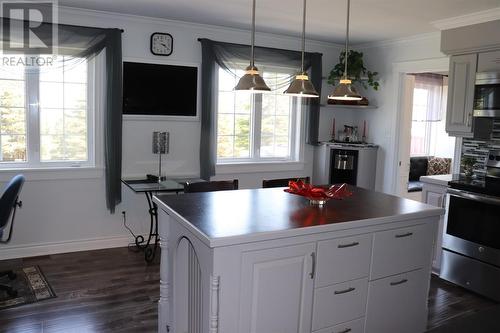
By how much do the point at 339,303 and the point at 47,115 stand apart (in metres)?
3.51

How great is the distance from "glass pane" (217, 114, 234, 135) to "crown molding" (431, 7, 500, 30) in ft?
8.13

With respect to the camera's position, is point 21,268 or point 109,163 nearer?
point 21,268

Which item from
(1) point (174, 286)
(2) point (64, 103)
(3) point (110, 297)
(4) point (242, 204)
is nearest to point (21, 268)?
(3) point (110, 297)

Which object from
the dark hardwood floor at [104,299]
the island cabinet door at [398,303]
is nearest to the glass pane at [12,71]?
the dark hardwood floor at [104,299]

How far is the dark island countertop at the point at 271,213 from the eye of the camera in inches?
83.6

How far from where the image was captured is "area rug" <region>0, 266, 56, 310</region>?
3373mm

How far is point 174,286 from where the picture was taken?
266 cm

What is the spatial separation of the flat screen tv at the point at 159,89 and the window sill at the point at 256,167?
74cm

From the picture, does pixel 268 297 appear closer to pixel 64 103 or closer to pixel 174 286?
pixel 174 286

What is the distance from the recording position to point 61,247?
14.9 feet

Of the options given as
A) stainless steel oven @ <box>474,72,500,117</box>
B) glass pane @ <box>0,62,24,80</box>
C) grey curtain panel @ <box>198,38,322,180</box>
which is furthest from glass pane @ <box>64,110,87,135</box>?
stainless steel oven @ <box>474,72,500,117</box>

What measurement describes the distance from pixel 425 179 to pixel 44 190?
3926mm

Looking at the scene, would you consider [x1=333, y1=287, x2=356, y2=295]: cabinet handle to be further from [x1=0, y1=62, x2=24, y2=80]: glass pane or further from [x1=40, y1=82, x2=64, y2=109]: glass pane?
[x1=0, y1=62, x2=24, y2=80]: glass pane

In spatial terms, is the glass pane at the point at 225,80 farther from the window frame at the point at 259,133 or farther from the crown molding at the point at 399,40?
the crown molding at the point at 399,40
